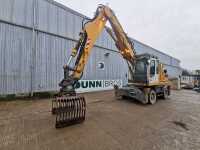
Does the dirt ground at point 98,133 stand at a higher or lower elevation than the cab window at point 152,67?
lower

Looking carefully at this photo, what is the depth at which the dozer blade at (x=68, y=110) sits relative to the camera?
4441mm

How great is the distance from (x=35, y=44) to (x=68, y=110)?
610cm

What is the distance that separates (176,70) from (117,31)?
3099cm

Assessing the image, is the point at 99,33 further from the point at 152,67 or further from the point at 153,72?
the point at 153,72

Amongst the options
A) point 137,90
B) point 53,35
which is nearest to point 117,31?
point 137,90

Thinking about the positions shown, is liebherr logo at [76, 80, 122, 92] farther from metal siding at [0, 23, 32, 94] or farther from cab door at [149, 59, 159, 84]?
cab door at [149, 59, 159, 84]

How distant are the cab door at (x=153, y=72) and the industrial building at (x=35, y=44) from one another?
5553mm

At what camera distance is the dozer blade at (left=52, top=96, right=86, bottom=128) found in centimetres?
444

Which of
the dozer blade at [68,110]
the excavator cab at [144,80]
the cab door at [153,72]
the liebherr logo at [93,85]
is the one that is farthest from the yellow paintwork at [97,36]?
the liebherr logo at [93,85]

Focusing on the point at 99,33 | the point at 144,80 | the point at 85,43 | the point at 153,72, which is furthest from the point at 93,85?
the point at 85,43

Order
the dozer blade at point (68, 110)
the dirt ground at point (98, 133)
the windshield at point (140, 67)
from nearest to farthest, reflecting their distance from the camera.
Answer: the dirt ground at point (98, 133) → the dozer blade at point (68, 110) → the windshield at point (140, 67)

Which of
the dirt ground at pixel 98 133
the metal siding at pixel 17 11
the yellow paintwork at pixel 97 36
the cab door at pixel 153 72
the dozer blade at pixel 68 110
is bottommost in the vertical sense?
the dirt ground at pixel 98 133

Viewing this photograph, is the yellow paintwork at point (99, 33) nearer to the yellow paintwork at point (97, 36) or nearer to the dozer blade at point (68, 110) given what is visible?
the yellow paintwork at point (97, 36)

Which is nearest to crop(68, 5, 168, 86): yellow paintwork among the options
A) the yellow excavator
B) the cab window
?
the yellow excavator
